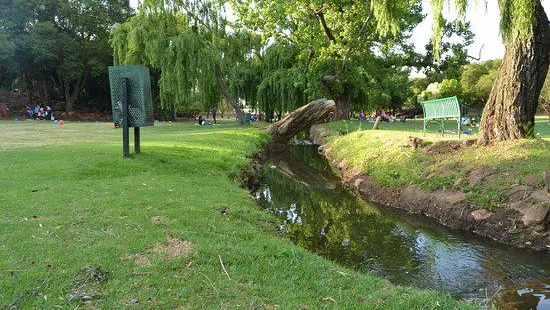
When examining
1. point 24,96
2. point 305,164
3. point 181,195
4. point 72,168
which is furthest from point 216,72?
point 24,96

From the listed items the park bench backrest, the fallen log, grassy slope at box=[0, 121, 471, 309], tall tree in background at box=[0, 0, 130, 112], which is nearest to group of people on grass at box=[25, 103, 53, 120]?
tall tree in background at box=[0, 0, 130, 112]

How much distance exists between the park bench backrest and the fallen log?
7968 mm

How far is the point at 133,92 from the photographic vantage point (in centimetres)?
897

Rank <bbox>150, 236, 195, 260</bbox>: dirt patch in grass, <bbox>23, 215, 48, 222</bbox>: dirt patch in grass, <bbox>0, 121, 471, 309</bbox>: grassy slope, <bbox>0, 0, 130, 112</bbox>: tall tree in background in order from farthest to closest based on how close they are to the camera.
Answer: <bbox>0, 0, 130, 112</bbox>: tall tree in background → <bbox>23, 215, 48, 222</bbox>: dirt patch in grass → <bbox>150, 236, 195, 260</bbox>: dirt patch in grass → <bbox>0, 121, 471, 309</bbox>: grassy slope

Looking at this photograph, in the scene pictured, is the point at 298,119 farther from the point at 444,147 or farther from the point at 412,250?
the point at 412,250

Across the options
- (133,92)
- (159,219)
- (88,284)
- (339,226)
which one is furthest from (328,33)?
(88,284)

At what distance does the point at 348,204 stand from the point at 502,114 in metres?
3.83

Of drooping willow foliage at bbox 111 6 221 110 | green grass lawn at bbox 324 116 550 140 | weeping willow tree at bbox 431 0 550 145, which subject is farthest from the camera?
drooping willow foliage at bbox 111 6 221 110

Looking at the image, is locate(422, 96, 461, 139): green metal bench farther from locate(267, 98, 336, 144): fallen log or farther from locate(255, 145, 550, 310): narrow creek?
locate(267, 98, 336, 144): fallen log

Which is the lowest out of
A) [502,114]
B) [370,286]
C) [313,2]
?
[370,286]

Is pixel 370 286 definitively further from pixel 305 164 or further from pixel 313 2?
pixel 313 2

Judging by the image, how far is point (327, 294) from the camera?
11.8 feet

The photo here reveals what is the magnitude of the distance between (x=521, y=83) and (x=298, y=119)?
13.7 m

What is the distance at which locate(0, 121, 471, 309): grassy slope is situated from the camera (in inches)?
132
